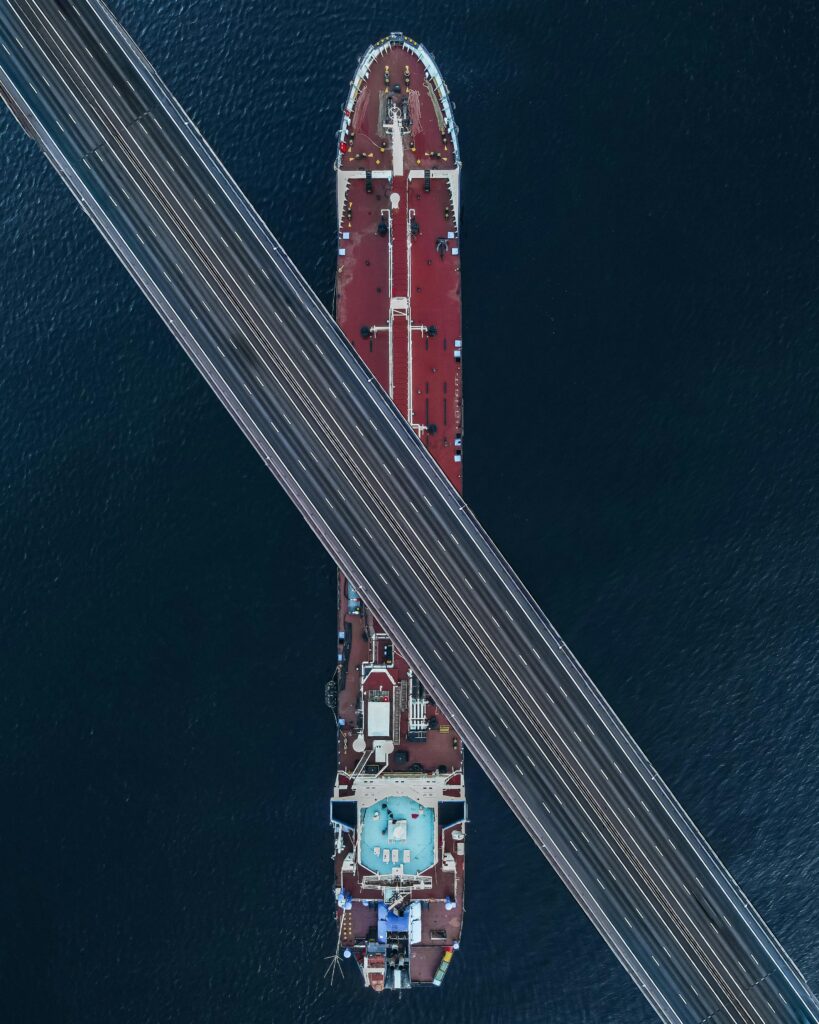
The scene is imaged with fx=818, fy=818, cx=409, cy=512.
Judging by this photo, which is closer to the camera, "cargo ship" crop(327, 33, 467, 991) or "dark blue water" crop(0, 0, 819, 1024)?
"dark blue water" crop(0, 0, 819, 1024)

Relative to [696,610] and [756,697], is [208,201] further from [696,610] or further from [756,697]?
[756,697]

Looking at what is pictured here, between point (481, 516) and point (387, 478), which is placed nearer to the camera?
point (387, 478)

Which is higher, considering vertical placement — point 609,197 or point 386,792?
point 609,197

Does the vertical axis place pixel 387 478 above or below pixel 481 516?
above

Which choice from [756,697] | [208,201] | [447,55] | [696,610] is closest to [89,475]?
[208,201]
